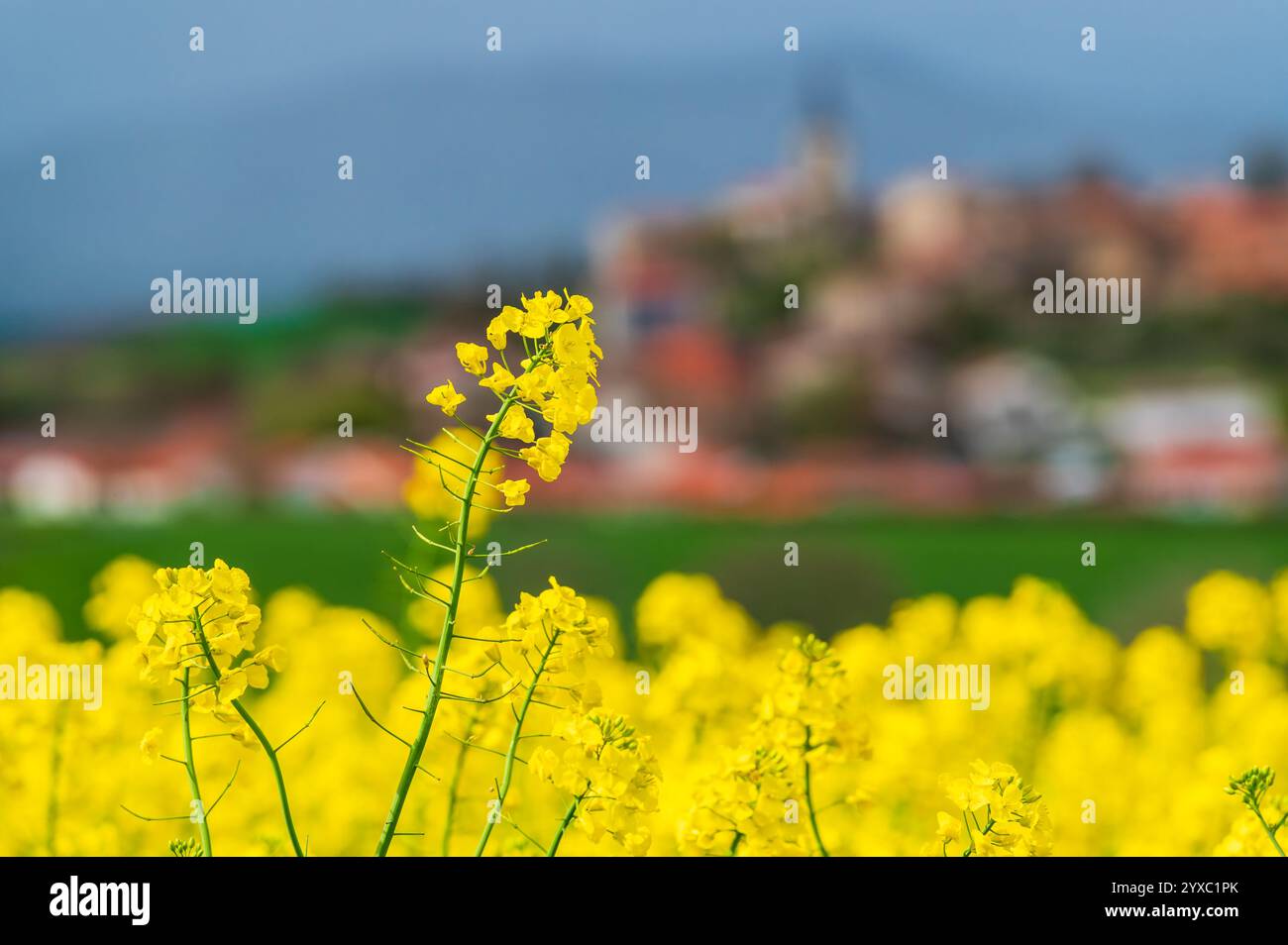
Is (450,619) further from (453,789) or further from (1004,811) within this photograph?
(1004,811)

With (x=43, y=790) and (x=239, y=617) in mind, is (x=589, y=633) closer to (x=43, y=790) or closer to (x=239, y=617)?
(x=239, y=617)

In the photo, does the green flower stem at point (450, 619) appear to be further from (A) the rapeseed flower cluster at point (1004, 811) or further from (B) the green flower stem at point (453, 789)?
(A) the rapeseed flower cluster at point (1004, 811)

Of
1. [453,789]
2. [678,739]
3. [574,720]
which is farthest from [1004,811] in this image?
[678,739]

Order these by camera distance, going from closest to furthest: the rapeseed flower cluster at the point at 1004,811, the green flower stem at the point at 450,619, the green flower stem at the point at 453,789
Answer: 1. the green flower stem at the point at 450,619
2. the rapeseed flower cluster at the point at 1004,811
3. the green flower stem at the point at 453,789

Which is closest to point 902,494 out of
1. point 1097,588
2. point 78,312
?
point 1097,588

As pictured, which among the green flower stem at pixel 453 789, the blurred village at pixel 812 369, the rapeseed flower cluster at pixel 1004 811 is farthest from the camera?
the blurred village at pixel 812 369

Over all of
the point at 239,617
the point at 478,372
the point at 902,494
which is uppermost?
the point at 902,494

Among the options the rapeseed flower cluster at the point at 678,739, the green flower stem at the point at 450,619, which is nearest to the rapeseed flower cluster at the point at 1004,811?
the rapeseed flower cluster at the point at 678,739
